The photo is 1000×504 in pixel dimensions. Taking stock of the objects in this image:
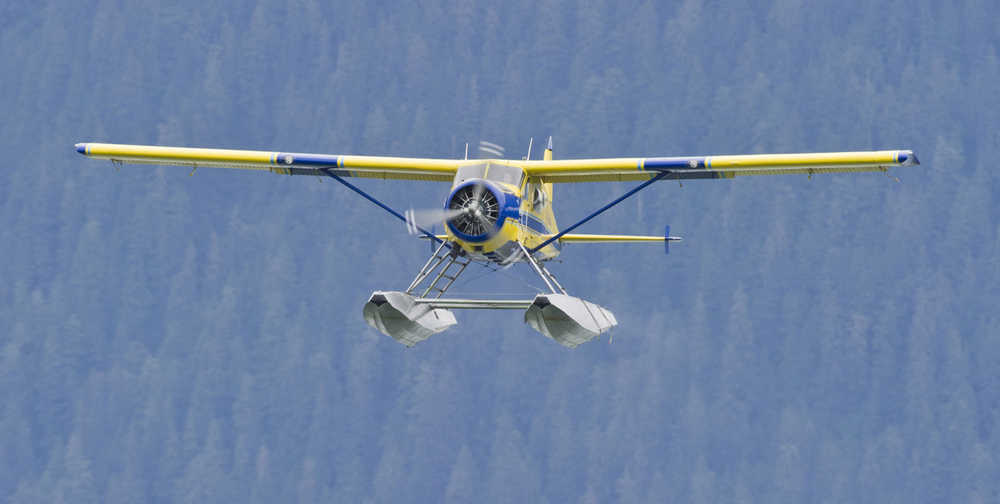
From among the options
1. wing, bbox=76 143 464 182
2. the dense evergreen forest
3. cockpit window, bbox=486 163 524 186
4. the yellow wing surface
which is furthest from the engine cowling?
the dense evergreen forest

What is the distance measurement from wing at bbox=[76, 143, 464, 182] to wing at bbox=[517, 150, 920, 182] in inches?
67.6

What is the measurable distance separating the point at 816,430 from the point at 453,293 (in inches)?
3257

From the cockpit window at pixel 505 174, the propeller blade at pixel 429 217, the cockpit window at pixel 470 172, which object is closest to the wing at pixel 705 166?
the cockpit window at pixel 505 174

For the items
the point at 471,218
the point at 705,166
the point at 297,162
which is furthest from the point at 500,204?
the point at 297,162

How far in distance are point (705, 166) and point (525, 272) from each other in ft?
93.4

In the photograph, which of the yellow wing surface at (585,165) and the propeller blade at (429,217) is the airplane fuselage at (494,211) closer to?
the propeller blade at (429,217)

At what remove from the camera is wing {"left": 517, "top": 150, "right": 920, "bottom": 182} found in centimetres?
2761

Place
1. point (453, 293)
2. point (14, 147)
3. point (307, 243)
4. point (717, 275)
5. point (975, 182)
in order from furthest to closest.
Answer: point (14, 147)
point (975, 182)
point (307, 243)
point (717, 275)
point (453, 293)

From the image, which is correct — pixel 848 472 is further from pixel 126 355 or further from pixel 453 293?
pixel 453 293

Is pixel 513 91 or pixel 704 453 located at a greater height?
pixel 513 91

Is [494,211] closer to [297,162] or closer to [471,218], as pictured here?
[471,218]

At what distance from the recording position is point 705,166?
27844 mm

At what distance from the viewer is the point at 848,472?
350 feet

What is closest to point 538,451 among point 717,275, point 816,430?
point 816,430
